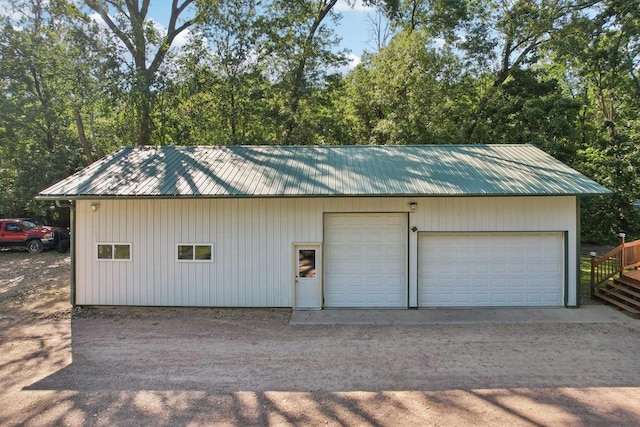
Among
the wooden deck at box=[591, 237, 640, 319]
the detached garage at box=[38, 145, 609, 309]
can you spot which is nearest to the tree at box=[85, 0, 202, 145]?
the detached garage at box=[38, 145, 609, 309]

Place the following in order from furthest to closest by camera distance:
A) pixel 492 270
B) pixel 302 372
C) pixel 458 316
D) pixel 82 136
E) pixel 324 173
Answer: pixel 82 136 → pixel 324 173 → pixel 492 270 → pixel 458 316 → pixel 302 372

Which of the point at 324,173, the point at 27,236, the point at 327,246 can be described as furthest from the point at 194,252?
the point at 27,236

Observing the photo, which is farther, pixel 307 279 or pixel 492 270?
pixel 492 270

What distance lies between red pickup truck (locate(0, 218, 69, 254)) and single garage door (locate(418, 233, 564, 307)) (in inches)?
685

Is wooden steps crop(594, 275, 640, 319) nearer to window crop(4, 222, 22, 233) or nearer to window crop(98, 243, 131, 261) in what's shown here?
window crop(98, 243, 131, 261)

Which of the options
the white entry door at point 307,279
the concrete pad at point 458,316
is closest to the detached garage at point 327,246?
the white entry door at point 307,279

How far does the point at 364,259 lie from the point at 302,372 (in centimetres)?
433

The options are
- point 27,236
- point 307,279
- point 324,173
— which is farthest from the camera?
point 27,236

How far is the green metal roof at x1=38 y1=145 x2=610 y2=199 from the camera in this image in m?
9.73

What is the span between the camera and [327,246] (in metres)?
10.4

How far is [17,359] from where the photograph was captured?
7223 millimetres

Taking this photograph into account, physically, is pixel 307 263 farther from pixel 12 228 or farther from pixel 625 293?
pixel 12 228

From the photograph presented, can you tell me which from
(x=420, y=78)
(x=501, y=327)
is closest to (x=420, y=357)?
(x=501, y=327)

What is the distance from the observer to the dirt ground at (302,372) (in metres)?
5.28
